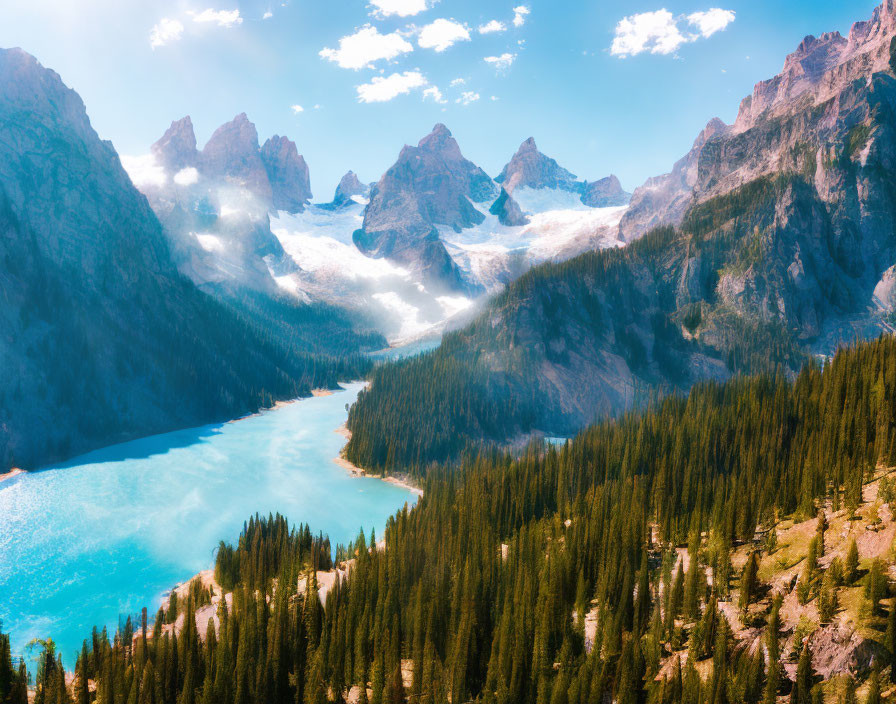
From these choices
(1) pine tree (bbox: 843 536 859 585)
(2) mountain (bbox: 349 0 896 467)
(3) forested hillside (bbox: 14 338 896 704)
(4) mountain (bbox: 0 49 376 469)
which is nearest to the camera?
(1) pine tree (bbox: 843 536 859 585)

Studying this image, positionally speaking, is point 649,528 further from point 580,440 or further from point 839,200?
point 839,200

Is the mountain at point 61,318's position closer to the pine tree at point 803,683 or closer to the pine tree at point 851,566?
the pine tree at point 803,683

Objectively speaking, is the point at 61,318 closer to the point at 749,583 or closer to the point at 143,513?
the point at 143,513

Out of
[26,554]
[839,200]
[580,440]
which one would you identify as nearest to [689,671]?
[580,440]

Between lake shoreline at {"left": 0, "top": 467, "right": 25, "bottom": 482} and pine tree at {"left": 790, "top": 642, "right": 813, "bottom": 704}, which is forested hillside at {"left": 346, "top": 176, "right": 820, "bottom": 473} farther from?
pine tree at {"left": 790, "top": 642, "right": 813, "bottom": 704}

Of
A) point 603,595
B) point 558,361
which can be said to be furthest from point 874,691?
point 558,361

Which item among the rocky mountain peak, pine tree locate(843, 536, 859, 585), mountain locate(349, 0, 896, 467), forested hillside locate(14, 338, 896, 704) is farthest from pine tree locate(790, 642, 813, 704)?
the rocky mountain peak
